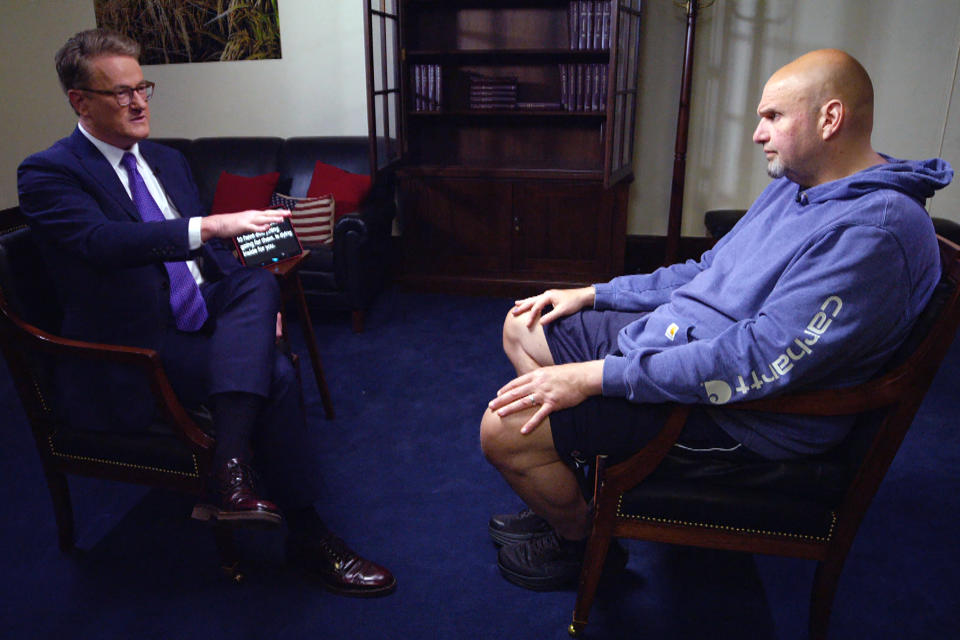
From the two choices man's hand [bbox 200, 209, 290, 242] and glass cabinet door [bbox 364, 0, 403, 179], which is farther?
glass cabinet door [bbox 364, 0, 403, 179]

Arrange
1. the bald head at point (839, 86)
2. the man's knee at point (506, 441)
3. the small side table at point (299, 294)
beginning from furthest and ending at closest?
the small side table at point (299, 294)
the man's knee at point (506, 441)
the bald head at point (839, 86)

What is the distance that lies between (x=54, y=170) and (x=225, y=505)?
877mm

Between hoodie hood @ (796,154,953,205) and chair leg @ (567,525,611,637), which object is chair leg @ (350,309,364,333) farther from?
hoodie hood @ (796,154,953,205)

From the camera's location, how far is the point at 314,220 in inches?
134

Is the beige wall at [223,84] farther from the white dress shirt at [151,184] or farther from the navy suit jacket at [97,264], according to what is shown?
the navy suit jacket at [97,264]

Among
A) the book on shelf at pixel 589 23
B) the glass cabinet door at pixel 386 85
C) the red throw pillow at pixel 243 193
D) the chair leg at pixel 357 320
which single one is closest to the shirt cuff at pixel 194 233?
the chair leg at pixel 357 320

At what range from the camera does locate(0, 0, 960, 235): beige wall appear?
3.55m

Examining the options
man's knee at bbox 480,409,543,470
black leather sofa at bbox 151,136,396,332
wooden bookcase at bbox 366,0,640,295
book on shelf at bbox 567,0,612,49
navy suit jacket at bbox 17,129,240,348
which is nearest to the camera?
man's knee at bbox 480,409,543,470

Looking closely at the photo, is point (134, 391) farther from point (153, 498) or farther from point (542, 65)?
point (542, 65)

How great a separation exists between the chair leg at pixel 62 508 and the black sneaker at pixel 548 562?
1.12m

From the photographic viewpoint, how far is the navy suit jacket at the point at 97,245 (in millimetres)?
1553

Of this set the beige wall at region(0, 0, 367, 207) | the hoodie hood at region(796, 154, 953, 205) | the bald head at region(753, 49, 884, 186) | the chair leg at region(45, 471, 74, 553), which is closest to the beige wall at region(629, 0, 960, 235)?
the beige wall at region(0, 0, 367, 207)

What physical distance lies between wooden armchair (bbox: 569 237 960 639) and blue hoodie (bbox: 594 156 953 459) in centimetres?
4

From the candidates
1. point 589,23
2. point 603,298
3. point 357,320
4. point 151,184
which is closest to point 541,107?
point 589,23
